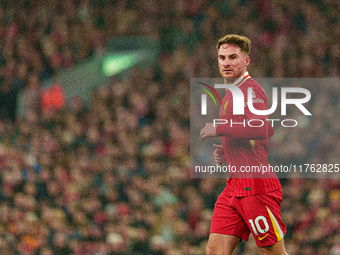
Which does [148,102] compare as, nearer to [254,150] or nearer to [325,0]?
[325,0]

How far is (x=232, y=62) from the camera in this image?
134 inches

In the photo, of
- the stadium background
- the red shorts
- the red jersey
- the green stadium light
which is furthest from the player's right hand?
the green stadium light

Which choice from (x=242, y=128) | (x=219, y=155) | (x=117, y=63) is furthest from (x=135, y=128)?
(x=242, y=128)

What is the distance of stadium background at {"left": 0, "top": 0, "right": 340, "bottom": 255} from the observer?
665 cm

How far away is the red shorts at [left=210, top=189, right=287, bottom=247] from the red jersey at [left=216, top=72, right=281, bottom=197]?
5 cm

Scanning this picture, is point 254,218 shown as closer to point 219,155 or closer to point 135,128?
point 219,155

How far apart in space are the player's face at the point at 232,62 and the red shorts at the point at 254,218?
0.71 meters

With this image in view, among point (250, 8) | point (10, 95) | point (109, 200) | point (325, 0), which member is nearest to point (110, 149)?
point (109, 200)

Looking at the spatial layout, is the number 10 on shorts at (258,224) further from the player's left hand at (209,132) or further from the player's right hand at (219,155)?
the player's left hand at (209,132)

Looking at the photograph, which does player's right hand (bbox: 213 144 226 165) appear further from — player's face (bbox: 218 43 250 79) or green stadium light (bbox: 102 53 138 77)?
green stadium light (bbox: 102 53 138 77)

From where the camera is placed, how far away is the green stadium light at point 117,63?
855cm

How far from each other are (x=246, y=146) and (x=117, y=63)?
212 inches

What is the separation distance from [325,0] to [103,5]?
3311 millimetres

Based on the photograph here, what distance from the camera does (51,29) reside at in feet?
30.1
